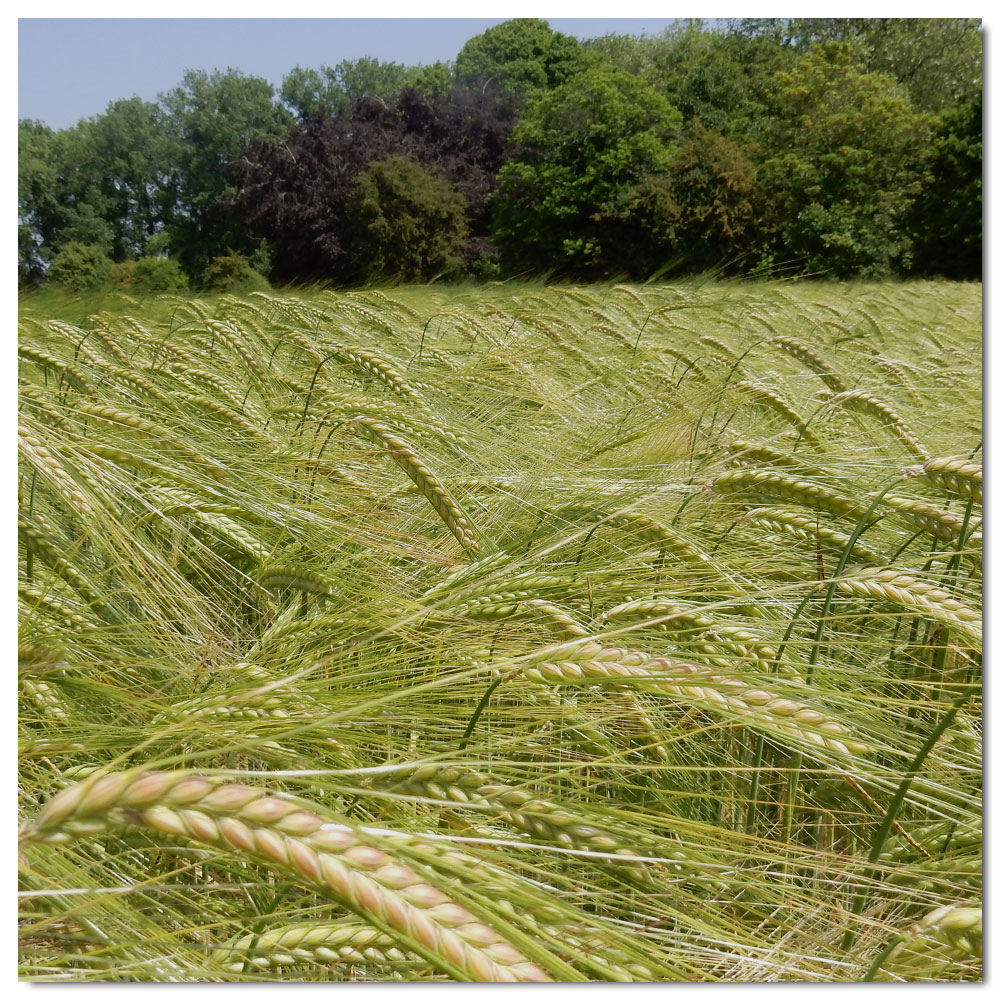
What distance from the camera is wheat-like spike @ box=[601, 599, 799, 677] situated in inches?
36.2

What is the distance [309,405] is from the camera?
194 centimetres

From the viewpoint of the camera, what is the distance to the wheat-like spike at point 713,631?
92 cm

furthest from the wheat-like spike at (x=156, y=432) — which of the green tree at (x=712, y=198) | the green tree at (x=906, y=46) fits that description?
the green tree at (x=906, y=46)

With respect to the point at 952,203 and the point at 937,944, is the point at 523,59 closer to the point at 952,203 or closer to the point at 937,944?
the point at 952,203

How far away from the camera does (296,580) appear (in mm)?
1180

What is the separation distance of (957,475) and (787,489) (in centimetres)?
25

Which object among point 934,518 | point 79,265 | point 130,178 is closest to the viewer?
point 934,518

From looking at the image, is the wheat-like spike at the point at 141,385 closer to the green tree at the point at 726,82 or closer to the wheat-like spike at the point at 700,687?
the wheat-like spike at the point at 700,687

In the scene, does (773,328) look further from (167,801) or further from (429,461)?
(167,801)

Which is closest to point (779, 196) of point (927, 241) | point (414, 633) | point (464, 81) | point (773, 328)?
point (927, 241)

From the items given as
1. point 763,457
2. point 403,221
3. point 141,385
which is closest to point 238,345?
point 141,385

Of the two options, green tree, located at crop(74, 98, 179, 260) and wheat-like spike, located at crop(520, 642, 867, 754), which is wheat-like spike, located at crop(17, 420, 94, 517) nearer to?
wheat-like spike, located at crop(520, 642, 867, 754)

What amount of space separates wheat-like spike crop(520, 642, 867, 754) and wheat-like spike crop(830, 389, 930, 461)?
103cm

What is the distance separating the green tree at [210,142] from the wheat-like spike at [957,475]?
580 inches
